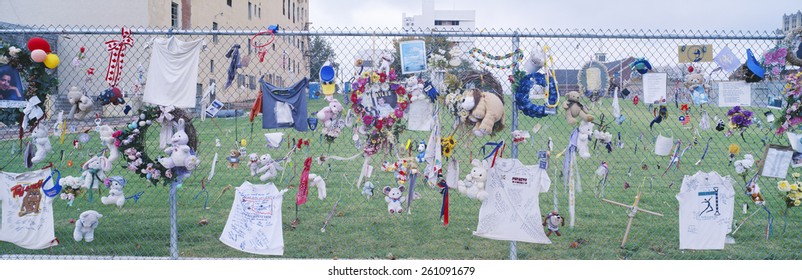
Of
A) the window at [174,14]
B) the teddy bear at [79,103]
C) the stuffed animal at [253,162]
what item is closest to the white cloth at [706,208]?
the stuffed animal at [253,162]

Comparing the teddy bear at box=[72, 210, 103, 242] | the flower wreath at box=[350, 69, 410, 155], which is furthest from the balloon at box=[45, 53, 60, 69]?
the flower wreath at box=[350, 69, 410, 155]

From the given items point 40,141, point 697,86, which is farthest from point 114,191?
point 697,86

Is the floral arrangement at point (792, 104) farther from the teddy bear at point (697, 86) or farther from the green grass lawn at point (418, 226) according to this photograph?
the teddy bear at point (697, 86)

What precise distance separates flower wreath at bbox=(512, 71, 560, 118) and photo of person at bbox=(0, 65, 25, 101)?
10.9ft

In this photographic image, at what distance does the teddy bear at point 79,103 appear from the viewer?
3844 millimetres

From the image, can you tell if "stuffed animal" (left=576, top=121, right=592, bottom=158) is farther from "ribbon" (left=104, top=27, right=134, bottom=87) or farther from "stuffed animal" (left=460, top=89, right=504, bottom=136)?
"ribbon" (left=104, top=27, right=134, bottom=87)

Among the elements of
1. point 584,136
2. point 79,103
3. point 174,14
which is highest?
point 174,14

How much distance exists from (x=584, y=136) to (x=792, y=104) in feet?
4.66

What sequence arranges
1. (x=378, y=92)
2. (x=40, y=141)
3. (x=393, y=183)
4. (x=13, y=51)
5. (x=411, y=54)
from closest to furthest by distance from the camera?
(x=411, y=54)
(x=378, y=92)
(x=13, y=51)
(x=40, y=141)
(x=393, y=183)

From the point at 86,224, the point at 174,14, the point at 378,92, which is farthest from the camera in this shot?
the point at 174,14

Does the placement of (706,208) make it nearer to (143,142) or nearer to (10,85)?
(143,142)

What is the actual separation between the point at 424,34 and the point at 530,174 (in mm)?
1189

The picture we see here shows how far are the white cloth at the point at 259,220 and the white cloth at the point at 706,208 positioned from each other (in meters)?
2.76

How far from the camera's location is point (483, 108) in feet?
11.9
